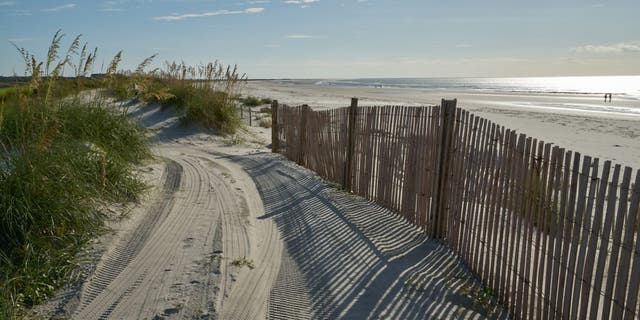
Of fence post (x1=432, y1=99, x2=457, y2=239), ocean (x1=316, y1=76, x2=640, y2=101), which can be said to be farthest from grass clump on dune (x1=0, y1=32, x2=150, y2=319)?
ocean (x1=316, y1=76, x2=640, y2=101)

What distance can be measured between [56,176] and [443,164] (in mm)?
3982

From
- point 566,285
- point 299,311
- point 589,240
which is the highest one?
point 589,240

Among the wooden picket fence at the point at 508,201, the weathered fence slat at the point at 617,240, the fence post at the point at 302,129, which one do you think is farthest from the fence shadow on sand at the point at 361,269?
the fence post at the point at 302,129

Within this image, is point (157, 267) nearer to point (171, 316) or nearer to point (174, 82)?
point (171, 316)

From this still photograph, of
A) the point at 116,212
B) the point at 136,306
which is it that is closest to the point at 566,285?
the point at 136,306

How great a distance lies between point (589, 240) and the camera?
3.26 metres

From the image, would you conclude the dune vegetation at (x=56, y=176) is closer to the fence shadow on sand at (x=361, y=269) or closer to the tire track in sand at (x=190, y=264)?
the tire track in sand at (x=190, y=264)

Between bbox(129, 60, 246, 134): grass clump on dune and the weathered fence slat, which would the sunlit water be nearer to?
bbox(129, 60, 246, 134): grass clump on dune

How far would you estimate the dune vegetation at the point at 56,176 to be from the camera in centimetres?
445

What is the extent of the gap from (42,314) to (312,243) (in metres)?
2.64

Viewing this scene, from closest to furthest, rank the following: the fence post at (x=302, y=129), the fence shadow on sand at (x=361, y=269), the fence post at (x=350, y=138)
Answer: the fence shadow on sand at (x=361, y=269) < the fence post at (x=350, y=138) < the fence post at (x=302, y=129)

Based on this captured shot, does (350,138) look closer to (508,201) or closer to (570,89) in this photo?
(508,201)

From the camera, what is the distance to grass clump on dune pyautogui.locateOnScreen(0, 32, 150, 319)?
4328mm

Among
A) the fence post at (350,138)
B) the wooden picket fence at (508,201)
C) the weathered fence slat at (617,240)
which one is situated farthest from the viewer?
the fence post at (350,138)
